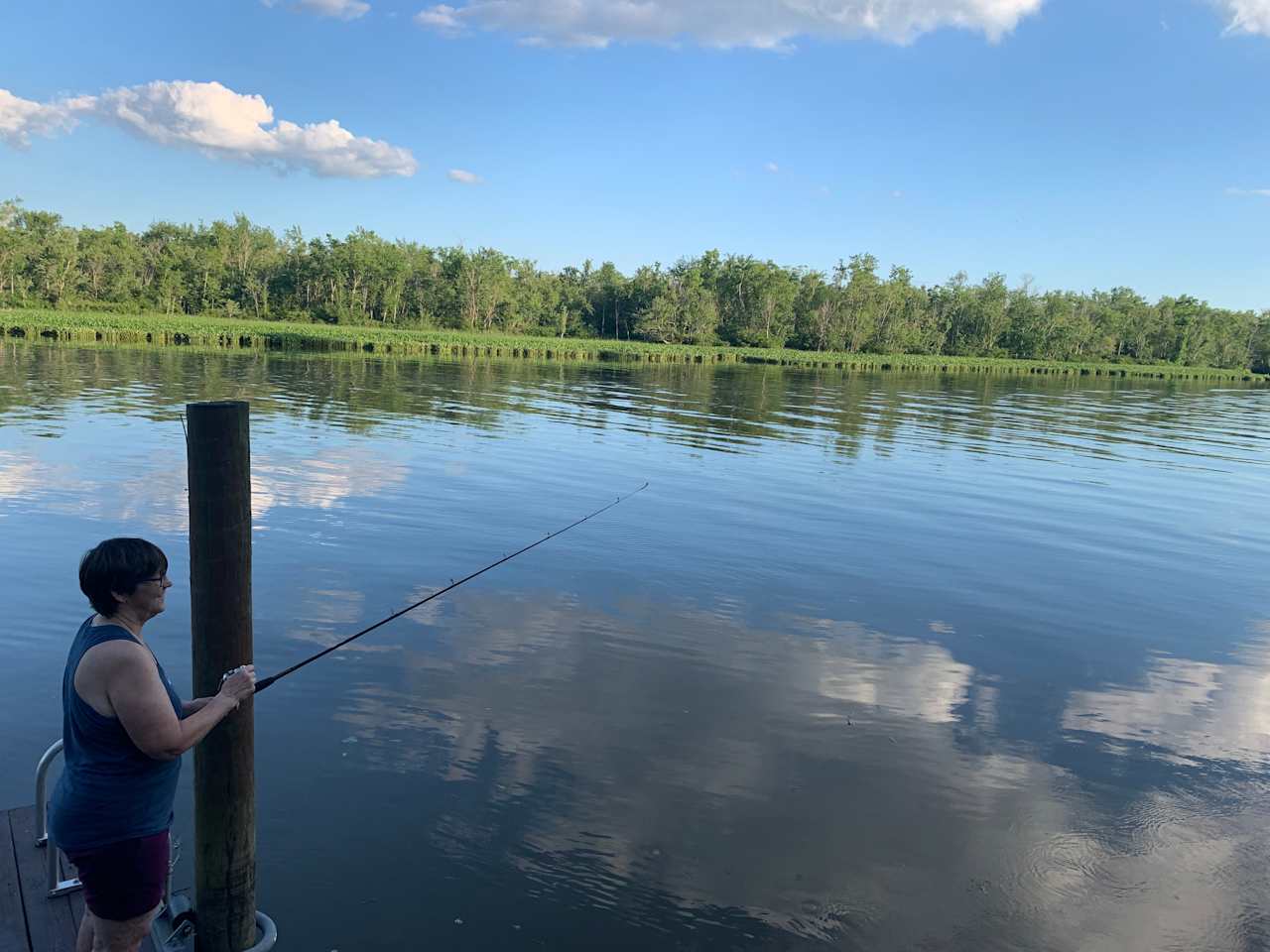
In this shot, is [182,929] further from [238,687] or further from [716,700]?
[716,700]

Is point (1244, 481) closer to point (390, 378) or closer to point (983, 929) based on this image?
point (983, 929)

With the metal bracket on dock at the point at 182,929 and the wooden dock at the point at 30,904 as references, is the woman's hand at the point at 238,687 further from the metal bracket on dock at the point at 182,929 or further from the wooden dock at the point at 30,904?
the wooden dock at the point at 30,904

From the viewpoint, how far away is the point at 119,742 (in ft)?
9.86

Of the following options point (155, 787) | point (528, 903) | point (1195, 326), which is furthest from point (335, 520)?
point (1195, 326)

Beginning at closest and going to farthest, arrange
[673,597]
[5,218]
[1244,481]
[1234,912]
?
[1234,912] < [673,597] < [1244,481] < [5,218]

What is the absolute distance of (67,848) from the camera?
3.02 m

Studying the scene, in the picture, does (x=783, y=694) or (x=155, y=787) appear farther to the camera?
(x=783, y=694)

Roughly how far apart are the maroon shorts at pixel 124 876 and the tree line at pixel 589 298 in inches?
4124

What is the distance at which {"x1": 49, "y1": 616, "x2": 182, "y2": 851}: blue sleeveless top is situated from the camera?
2.96 meters

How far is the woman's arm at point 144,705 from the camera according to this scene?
2.89 metres

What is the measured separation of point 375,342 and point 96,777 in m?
75.4

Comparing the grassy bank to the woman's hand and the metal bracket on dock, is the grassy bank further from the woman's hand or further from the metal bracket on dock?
the woman's hand

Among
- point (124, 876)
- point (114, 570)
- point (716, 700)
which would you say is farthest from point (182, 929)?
point (716, 700)

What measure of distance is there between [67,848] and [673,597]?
8.02 metres
